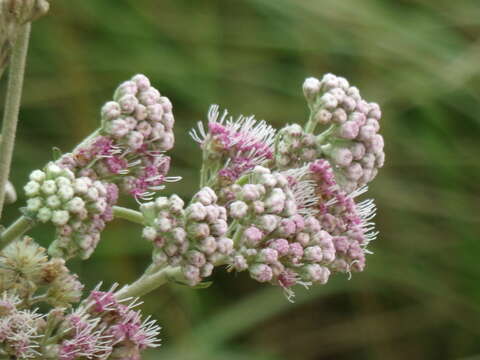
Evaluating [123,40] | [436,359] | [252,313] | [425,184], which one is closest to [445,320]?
[436,359]

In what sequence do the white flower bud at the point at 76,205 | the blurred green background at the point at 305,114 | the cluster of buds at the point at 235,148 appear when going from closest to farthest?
the white flower bud at the point at 76,205 < the cluster of buds at the point at 235,148 < the blurred green background at the point at 305,114

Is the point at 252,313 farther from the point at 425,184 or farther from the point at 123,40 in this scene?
the point at 123,40

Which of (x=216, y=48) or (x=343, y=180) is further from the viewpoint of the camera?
(x=216, y=48)

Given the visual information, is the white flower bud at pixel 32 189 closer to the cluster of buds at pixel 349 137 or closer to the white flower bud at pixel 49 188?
the white flower bud at pixel 49 188

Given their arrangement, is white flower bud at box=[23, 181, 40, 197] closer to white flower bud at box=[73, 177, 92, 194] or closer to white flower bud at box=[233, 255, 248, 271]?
white flower bud at box=[73, 177, 92, 194]

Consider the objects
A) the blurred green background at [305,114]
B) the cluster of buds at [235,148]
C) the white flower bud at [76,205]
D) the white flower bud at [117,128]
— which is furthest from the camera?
the blurred green background at [305,114]

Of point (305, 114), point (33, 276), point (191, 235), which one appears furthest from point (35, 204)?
point (305, 114)

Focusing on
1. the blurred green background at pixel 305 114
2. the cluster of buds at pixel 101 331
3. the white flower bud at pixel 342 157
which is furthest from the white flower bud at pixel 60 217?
the blurred green background at pixel 305 114
